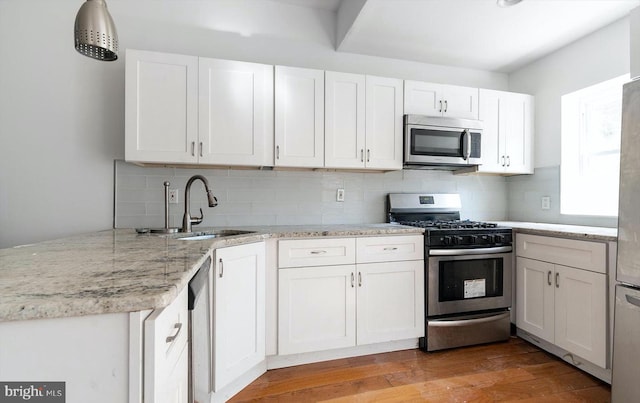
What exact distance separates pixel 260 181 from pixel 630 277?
2.36 m

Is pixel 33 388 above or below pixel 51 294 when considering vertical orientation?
below

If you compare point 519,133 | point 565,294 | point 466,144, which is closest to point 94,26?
point 466,144

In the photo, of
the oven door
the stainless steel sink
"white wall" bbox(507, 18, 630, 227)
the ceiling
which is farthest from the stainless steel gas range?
the ceiling

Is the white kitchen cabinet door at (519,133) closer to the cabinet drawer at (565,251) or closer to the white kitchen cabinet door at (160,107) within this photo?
the cabinet drawer at (565,251)

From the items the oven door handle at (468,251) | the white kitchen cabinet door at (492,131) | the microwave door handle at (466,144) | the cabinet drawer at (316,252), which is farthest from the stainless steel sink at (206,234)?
the white kitchen cabinet door at (492,131)

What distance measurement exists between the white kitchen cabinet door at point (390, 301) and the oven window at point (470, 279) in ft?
0.61

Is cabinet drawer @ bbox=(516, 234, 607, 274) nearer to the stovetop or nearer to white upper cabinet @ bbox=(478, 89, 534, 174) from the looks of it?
the stovetop

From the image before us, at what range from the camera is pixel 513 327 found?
253 centimetres

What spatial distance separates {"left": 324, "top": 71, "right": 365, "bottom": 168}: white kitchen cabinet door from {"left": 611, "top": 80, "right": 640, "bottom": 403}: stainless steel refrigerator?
1.51 m

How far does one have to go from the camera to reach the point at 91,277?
79 centimetres

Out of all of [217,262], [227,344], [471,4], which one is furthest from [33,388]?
[471,4]

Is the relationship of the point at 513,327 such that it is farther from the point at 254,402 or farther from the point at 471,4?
the point at 471,4

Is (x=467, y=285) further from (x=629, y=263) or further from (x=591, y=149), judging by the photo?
(x=591, y=149)

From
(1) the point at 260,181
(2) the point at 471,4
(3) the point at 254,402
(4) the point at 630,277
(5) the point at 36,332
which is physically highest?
(2) the point at 471,4
